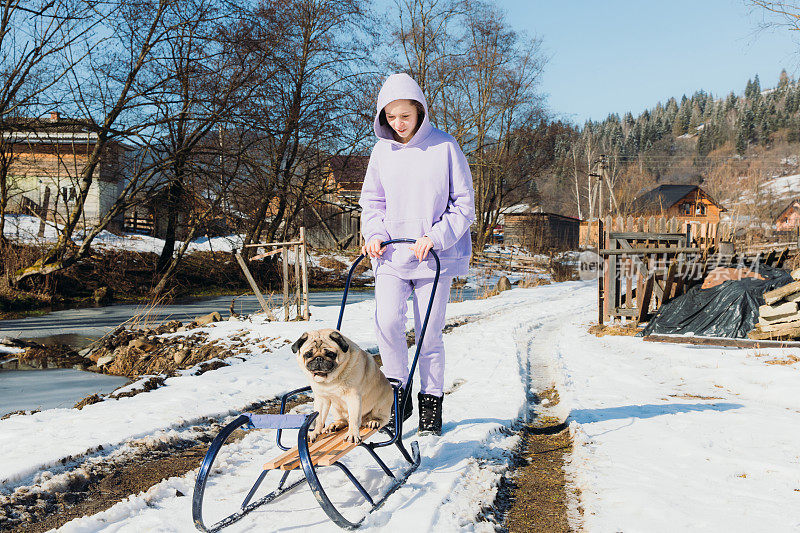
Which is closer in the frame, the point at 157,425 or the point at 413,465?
the point at 413,465

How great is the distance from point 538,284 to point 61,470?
23.5 m

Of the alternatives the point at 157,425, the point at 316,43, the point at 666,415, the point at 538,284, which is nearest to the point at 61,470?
the point at 157,425

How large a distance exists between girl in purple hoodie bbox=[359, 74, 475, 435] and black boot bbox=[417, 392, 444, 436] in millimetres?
311

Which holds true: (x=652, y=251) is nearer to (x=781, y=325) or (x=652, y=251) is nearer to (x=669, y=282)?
(x=669, y=282)

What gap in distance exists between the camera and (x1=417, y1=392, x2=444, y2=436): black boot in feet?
13.5

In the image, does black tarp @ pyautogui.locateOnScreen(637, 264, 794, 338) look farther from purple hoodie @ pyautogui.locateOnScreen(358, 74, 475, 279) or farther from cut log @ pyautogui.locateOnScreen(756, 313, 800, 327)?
purple hoodie @ pyautogui.locateOnScreen(358, 74, 475, 279)

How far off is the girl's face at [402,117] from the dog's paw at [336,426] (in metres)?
1.89

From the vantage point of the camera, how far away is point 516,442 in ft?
13.9

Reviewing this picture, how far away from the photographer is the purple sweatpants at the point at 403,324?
3.84 metres

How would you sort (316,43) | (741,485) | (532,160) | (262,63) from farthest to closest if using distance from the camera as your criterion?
(532,160)
(316,43)
(262,63)
(741,485)

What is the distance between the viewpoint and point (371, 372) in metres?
3.12

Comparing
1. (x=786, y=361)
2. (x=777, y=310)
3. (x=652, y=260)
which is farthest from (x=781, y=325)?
(x=652, y=260)

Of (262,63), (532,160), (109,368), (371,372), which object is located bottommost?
(109,368)

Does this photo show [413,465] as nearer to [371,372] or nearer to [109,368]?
[371,372]
